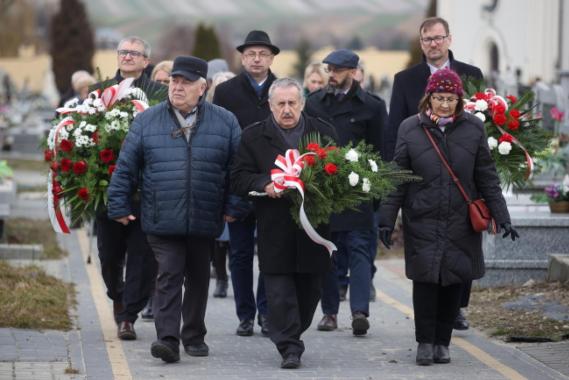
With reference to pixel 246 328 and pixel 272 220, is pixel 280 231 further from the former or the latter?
pixel 246 328

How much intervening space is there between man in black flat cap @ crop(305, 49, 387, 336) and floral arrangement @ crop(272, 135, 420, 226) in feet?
5.02

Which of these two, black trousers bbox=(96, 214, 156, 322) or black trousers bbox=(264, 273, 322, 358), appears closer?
black trousers bbox=(264, 273, 322, 358)

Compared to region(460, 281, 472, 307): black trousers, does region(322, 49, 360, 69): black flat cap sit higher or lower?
higher

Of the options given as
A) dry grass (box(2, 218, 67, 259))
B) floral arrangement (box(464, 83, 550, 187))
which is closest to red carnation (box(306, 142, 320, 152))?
floral arrangement (box(464, 83, 550, 187))

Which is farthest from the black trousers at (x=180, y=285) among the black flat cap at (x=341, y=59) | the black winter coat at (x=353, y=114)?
the black flat cap at (x=341, y=59)

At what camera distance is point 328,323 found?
35.1 feet

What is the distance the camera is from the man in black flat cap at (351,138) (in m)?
10.6

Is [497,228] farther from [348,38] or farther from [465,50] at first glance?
[348,38]

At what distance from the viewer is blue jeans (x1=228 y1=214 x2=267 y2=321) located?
10.3 m

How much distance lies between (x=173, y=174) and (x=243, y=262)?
4.46 feet

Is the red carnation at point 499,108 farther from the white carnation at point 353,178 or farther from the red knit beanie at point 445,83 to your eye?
the white carnation at point 353,178

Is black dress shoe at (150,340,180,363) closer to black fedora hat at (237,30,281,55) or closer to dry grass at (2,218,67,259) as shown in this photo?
black fedora hat at (237,30,281,55)

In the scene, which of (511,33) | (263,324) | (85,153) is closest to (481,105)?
(263,324)

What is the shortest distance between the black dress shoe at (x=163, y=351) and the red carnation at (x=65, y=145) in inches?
66.7
